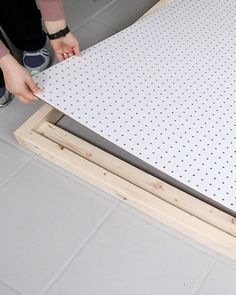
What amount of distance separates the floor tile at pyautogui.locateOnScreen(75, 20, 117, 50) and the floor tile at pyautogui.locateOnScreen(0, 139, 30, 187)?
54 cm

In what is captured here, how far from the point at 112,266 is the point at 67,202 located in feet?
0.69

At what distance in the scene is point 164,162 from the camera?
923mm

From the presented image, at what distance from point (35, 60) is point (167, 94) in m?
0.51

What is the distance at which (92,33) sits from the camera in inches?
58.4

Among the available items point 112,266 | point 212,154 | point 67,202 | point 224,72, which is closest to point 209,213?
point 212,154

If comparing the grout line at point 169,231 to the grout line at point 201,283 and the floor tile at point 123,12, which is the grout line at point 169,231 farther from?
the floor tile at point 123,12

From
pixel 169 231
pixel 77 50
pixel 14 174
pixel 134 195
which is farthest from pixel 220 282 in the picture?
pixel 77 50

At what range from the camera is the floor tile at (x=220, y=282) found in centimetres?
83

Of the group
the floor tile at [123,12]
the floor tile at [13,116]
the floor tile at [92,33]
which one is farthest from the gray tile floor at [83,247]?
the floor tile at [123,12]

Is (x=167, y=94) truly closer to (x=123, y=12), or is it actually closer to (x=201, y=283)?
(x=201, y=283)

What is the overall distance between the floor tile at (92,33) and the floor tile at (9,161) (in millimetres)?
545

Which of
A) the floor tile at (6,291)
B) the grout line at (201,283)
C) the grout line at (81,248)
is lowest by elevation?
the grout line at (201,283)

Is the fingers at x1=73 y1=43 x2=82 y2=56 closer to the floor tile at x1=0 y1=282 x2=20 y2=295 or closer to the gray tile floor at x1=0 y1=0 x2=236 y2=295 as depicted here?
the gray tile floor at x1=0 y1=0 x2=236 y2=295

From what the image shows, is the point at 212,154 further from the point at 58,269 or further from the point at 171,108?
the point at 58,269
